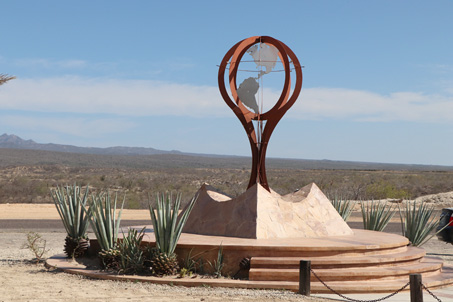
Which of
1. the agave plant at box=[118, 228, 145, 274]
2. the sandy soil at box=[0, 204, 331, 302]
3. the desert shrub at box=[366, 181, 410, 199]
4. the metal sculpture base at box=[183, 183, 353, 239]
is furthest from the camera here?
the desert shrub at box=[366, 181, 410, 199]

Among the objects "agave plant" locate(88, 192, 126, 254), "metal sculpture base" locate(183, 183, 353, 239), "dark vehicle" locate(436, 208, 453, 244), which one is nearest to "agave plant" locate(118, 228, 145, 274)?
"agave plant" locate(88, 192, 126, 254)

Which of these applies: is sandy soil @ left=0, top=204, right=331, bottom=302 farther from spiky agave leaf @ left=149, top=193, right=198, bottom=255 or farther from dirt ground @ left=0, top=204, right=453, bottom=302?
spiky agave leaf @ left=149, top=193, right=198, bottom=255

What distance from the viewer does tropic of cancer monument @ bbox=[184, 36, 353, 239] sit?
1213cm

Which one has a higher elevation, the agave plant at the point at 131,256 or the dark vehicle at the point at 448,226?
the dark vehicle at the point at 448,226

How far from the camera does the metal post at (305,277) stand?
963 centimetres

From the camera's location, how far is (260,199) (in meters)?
12.1

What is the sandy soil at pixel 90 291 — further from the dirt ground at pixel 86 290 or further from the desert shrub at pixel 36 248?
the desert shrub at pixel 36 248

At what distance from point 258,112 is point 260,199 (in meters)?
2.34

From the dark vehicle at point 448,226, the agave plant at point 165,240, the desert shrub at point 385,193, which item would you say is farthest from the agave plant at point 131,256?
the desert shrub at point 385,193

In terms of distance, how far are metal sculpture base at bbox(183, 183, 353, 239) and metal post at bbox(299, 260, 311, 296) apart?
2074mm

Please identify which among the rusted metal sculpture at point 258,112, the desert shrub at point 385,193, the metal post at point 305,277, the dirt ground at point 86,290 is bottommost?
the dirt ground at point 86,290

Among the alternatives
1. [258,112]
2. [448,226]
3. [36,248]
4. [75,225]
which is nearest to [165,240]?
[75,225]

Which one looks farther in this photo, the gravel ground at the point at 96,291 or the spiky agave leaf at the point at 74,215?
the spiky agave leaf at the point at 74,215

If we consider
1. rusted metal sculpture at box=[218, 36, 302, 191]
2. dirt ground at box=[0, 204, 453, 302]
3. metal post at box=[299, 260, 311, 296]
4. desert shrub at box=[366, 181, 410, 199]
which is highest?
rusted metal sculpture at box=[218, 36, 302, 191]
